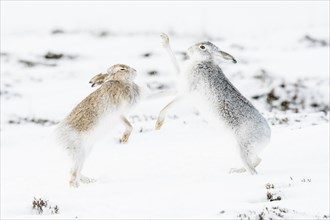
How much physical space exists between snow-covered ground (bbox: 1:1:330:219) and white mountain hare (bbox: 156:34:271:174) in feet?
1.52

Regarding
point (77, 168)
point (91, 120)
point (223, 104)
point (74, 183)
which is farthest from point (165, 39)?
point (74, 183)

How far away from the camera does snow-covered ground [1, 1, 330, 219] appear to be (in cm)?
733

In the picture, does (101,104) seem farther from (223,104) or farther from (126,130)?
(223,104)

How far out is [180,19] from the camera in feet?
95.5

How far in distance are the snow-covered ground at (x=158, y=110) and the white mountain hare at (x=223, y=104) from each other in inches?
18.2

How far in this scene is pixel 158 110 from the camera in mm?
19297

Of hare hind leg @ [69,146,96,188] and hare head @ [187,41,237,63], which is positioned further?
hare head @ [187,41,237,63]

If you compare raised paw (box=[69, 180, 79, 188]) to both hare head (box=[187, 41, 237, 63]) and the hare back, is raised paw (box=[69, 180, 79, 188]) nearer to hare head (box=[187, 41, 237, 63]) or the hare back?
the hare back

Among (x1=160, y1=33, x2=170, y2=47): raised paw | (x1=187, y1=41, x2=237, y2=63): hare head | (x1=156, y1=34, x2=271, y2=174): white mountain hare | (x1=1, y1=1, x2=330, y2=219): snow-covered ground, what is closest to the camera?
(x1=1, y1=1, x2=330, y2=219): snow-covered ground

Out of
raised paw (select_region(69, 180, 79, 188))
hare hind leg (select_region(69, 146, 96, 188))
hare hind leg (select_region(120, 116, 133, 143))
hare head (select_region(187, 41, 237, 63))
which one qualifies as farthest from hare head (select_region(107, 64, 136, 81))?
raised paw (select_region(69, 180, 79, 188))

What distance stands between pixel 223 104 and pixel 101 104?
1.66 m

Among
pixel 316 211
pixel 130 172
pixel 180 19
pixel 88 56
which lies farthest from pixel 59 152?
pixel 180 19

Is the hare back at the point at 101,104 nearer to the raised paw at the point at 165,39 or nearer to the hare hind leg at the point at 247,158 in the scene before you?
the raised paw at the point at 165,39

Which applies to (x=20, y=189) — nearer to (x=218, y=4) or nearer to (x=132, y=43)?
(x=132, y=43)
